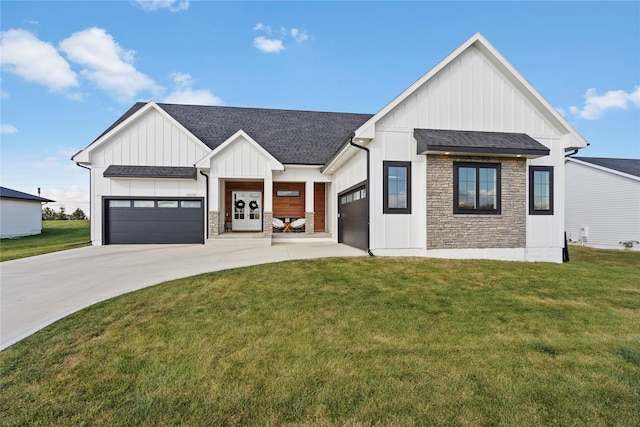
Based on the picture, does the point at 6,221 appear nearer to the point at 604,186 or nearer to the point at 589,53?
the point at 589,53

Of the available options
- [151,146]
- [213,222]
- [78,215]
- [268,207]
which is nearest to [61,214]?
[78,215]

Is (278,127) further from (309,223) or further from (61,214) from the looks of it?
(61,214)

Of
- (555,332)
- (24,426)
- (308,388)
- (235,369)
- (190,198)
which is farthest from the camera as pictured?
(190,198)

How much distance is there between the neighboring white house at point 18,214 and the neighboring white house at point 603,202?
132 feet

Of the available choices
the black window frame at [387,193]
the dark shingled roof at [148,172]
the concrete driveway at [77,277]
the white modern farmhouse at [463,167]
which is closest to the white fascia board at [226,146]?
the dark shingled roof at [148,172]

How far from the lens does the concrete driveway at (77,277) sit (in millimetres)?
4457

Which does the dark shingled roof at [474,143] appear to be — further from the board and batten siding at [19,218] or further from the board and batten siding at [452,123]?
the board and batten siding at [19,218]

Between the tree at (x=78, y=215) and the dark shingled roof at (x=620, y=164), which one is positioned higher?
the dark shingled roof at (x=620, y=164)

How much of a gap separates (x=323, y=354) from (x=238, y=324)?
4.63ft

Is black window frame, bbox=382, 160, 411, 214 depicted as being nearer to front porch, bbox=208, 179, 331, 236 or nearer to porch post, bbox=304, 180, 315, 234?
porch post, bbox=304, 180, 315, 234

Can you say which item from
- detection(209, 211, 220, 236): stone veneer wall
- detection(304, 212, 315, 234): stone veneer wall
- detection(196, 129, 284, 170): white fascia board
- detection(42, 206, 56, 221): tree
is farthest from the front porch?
detection(42, 206, 56, 221): tree

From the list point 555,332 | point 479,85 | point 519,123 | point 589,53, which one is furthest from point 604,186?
point 555,332

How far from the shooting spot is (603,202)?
18.9m

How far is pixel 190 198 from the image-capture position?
13.4 m
